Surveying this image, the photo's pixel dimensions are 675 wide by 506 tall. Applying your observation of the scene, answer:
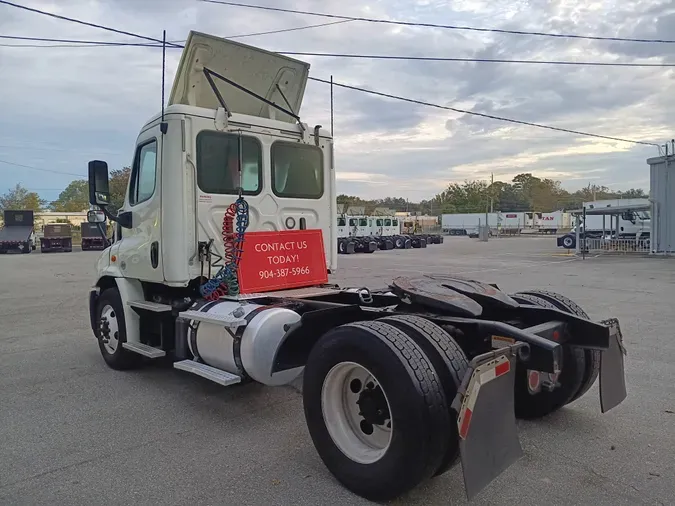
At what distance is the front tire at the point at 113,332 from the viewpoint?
592 cm

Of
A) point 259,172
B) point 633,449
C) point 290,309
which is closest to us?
point 633,449

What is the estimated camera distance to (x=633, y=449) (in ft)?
12.7

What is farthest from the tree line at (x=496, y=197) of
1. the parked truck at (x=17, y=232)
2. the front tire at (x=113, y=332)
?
the front tire at (x=113, y=332)

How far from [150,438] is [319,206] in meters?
3.21

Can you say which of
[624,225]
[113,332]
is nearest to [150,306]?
[113,332]

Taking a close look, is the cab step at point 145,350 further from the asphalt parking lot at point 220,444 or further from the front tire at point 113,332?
the asphalt parking lot at point 220,444

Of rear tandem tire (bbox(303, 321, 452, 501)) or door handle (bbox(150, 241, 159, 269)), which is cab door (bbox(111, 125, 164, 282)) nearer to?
door handle (bbox(150, 241, 159, 269))

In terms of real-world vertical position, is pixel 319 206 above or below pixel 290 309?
above

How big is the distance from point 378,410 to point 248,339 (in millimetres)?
1411

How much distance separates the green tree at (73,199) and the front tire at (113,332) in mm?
82856

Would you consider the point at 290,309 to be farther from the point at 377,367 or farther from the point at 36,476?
the point at 36,476

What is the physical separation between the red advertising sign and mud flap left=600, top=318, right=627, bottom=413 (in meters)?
2.96

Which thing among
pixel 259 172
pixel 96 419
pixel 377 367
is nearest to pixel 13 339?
pixel 96 419

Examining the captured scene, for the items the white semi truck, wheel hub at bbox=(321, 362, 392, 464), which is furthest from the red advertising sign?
wheel hub at bbox=(321, 362, 392, 464)
